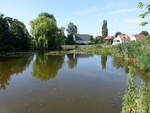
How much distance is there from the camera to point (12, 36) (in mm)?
37594

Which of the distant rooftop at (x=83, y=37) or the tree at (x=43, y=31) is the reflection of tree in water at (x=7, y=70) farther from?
the distant rooftop at (x=83, y=37)

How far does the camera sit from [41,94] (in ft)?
Answer: 29.4

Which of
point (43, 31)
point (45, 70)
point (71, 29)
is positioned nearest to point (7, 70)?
point (45, 70)

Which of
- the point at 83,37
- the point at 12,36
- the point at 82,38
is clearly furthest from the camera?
the point at 83,37

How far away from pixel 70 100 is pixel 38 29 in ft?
113

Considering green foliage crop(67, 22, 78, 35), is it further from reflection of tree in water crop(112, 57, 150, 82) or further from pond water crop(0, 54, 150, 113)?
pond water crop(0, 54, 150, 113)

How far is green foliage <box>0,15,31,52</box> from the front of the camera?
34.1m

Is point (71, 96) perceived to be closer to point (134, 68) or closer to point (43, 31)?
point (134, 68)

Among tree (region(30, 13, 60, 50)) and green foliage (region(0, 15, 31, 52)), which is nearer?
green foliage (region(0, 15, 31, 52))

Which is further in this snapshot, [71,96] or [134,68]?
[134,68]

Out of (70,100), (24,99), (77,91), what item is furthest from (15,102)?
(77,91)

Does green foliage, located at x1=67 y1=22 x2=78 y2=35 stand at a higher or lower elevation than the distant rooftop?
higher

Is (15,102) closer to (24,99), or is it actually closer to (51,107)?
(24,99)

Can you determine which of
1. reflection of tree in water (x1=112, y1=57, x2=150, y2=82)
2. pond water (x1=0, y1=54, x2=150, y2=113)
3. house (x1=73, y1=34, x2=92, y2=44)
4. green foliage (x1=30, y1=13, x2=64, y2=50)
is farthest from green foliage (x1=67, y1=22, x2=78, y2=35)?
pond water (x1=0, y1=54, x2=150, y2=113)
